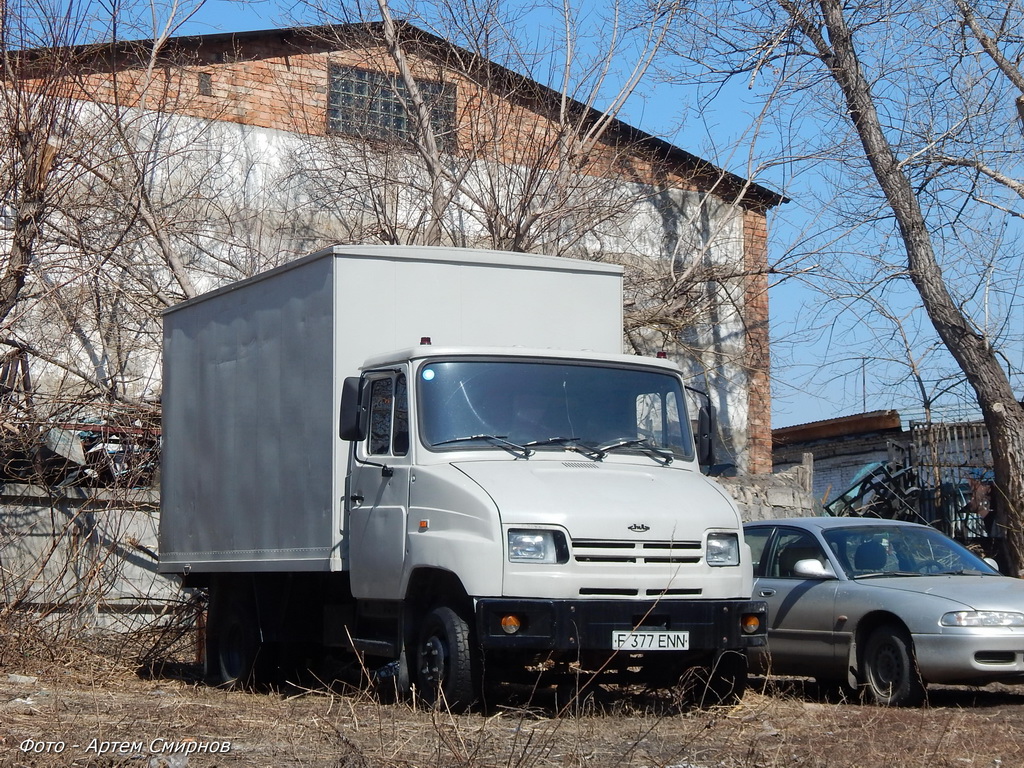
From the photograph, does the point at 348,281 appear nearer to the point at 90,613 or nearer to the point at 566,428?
the point at 566,428

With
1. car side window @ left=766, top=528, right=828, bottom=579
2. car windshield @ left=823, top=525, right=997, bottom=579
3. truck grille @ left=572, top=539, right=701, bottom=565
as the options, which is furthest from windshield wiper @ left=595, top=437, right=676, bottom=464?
car windshield @ left=823, top=525, right=997, bottom=579

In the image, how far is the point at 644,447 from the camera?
8.59 metres

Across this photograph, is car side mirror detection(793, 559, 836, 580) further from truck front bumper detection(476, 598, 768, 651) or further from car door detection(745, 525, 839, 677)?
truck front bumper detection(476, 598, 768, 651)

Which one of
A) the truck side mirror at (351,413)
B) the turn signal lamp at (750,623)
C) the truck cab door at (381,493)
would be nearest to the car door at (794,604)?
the turn signal lamp at (750,623)

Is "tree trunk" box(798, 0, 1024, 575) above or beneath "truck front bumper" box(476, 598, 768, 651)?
above

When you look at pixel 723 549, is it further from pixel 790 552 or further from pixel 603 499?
pixel 790 552

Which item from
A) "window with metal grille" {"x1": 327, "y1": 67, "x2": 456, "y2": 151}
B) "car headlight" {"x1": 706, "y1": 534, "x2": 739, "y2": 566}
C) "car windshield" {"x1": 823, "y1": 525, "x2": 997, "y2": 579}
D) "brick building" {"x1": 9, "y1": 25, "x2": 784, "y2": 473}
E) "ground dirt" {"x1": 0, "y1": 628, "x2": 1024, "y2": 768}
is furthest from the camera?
"window with metal grille" {"x1": 327, "y1": 67, "x2": 456, "y2": 151}

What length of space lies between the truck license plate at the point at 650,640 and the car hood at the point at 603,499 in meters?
0.56

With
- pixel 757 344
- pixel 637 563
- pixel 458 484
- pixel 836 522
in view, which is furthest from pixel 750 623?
pixel 757 344

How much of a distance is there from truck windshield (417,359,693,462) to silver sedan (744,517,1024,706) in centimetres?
185

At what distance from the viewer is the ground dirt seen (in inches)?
230

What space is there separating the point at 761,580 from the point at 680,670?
2.27 meters

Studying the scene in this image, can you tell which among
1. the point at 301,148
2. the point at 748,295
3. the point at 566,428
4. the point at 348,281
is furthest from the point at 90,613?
the point at 748,295

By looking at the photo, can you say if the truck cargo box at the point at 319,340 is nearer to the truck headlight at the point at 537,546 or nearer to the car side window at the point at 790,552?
the truck headlight at the point at 537,546
